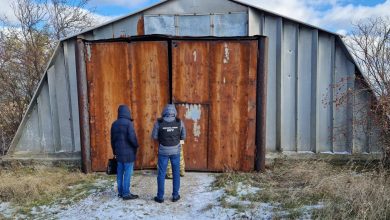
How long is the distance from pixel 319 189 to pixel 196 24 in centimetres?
429

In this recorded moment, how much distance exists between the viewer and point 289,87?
785cm

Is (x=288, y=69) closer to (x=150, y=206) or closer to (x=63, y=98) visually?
(x=150, y=206)

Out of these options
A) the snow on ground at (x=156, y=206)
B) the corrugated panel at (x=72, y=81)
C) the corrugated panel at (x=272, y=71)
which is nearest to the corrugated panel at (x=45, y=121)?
the corrugated panel at (x=72, y=81)

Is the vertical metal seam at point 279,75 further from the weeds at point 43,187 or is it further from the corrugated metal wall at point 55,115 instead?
the corrugated metal wall at point 55,115

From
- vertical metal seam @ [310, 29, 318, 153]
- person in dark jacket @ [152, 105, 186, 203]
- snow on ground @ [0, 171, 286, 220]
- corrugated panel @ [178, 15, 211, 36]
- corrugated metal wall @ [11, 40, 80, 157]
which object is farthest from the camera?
corrugated metal wall @ [11, 40, 80, 157]

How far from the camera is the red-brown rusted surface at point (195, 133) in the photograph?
7.40 metres

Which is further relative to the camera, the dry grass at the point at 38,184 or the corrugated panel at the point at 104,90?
the corrugated panel at the point at 104,90

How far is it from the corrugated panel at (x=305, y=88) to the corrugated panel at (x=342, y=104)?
0.48 metres

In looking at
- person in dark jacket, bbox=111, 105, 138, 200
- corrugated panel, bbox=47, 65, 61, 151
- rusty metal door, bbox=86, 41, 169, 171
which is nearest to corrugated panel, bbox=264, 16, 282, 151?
rusty metal door, bbox=86, 41, 169, 171

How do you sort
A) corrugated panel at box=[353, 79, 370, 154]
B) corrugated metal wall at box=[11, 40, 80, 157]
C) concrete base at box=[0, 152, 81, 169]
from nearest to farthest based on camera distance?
corrugated panel at box=[353, 79, 370, 154]
concrete base at box=[0, 152, 81, 169]
corrugated metal wall at box=[11, 40, 80, 157]

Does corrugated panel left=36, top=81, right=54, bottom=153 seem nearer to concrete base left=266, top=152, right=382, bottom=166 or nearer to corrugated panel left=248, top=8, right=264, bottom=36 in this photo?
corrugated panel left=248, top=8, right=264, bottom=36

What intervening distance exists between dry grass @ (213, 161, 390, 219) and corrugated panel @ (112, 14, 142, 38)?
12.3 ft

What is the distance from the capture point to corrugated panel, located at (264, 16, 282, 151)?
A: 25.5 ft

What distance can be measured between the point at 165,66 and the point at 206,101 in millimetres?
1072
